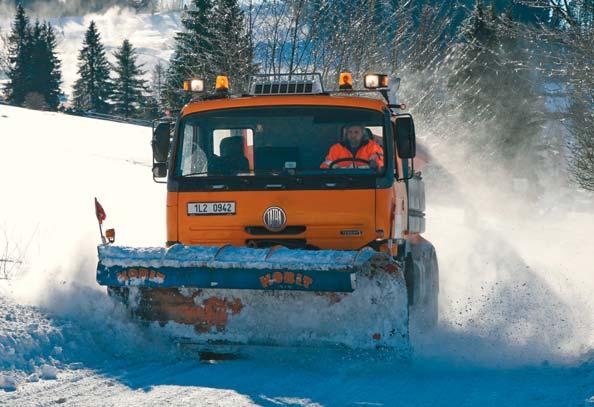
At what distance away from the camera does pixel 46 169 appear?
25406 millimetres

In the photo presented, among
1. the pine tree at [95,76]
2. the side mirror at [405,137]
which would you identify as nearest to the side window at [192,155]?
the side mirror at [405,137]

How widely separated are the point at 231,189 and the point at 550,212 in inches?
1387

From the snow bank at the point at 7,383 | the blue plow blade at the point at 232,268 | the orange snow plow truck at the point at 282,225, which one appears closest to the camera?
the snow bank at the point at 7,383

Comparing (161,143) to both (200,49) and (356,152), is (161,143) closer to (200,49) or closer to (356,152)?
(356,152)

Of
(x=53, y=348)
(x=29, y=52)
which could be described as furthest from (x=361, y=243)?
(x=29, y=52)

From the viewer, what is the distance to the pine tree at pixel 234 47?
1748 cm

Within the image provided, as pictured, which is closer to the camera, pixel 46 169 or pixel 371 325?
pixel 371 325

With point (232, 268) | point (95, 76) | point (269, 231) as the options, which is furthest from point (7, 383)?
point (95, 76)

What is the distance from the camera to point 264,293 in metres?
6.88

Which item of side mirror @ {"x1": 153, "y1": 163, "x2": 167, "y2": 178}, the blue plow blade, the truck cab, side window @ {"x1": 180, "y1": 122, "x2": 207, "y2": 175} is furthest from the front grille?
side mirror @ {"x1": 153, "y1": 163, "x2": 167, "y2": 178}

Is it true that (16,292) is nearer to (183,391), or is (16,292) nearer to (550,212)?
(183,391)

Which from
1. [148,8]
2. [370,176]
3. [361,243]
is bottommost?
[361,243]

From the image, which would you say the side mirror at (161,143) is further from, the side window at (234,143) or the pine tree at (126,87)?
the pine tree at (126,87)

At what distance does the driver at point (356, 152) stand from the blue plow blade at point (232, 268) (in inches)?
42.6
